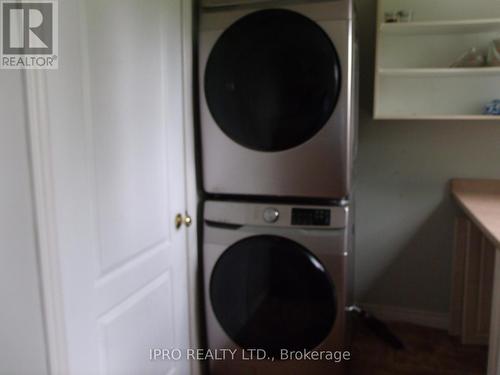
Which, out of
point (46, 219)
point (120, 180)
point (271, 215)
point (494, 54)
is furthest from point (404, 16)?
point (46, 219)

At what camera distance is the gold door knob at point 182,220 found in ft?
4.91

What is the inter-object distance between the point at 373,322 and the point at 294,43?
5.41 feet

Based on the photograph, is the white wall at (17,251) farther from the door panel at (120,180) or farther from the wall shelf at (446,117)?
the wall shelf at (446,117)

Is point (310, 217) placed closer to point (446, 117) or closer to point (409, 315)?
point (446, 117)

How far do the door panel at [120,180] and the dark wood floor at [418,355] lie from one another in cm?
101

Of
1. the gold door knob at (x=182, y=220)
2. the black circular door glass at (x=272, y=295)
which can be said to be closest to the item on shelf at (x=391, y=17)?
the black circular door glass at (x=272, y=295)

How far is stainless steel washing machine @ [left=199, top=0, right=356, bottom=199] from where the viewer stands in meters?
1.39

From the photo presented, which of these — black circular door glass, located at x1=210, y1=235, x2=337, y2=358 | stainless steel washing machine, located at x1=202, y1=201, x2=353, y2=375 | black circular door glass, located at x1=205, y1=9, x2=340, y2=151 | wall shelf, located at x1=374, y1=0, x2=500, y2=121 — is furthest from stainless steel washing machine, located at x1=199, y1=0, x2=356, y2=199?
wall shelf, located at x1=374, y1=0, x2=500, y2=121

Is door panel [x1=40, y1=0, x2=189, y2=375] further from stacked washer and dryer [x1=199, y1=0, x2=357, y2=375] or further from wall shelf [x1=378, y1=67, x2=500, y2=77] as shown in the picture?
wall shelf [x1=378, y1=67, x2=500, y2=77]

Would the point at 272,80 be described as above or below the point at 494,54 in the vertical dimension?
below

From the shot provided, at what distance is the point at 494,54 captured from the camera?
1.88m

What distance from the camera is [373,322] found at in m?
2.26

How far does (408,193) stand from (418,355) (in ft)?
2.82

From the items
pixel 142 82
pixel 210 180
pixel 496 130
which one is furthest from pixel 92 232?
pixel 496 130
